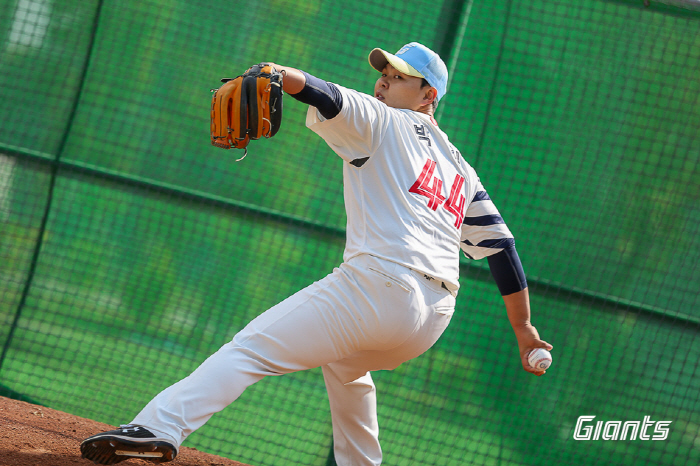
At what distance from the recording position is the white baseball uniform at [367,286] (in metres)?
1.80

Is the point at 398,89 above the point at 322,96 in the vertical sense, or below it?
above

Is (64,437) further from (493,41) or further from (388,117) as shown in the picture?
(493,41)

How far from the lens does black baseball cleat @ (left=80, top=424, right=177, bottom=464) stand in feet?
5.45

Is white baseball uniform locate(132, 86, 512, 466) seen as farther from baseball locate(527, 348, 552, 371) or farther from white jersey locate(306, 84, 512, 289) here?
baseball locate(527, 348, 552, 371)

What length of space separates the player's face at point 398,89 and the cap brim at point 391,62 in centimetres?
3

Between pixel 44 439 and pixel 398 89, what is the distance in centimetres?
208

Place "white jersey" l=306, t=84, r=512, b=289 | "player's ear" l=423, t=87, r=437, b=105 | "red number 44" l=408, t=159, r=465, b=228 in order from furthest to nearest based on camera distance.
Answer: "player's ear" l=423, t=87, r=437, b=105 → "red number 44" l=408, t=159, r=465, b=228 → "white jersey" l=306, t=84, r=512, b=289

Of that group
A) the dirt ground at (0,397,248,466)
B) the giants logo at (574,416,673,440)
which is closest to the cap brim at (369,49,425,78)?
the dirt ground at (0,397,248,466)

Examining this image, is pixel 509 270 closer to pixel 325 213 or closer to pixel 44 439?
pixel 325 213

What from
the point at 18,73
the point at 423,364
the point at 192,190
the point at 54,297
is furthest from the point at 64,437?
the point at 18,73

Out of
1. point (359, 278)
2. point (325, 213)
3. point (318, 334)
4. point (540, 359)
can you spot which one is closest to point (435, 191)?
point (359, 278)

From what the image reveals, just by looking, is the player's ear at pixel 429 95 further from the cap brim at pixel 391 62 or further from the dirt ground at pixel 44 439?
the dirt ground at pixel 44 439

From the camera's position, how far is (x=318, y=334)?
6.16 feet

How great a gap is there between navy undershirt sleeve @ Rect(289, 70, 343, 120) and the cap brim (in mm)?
477
